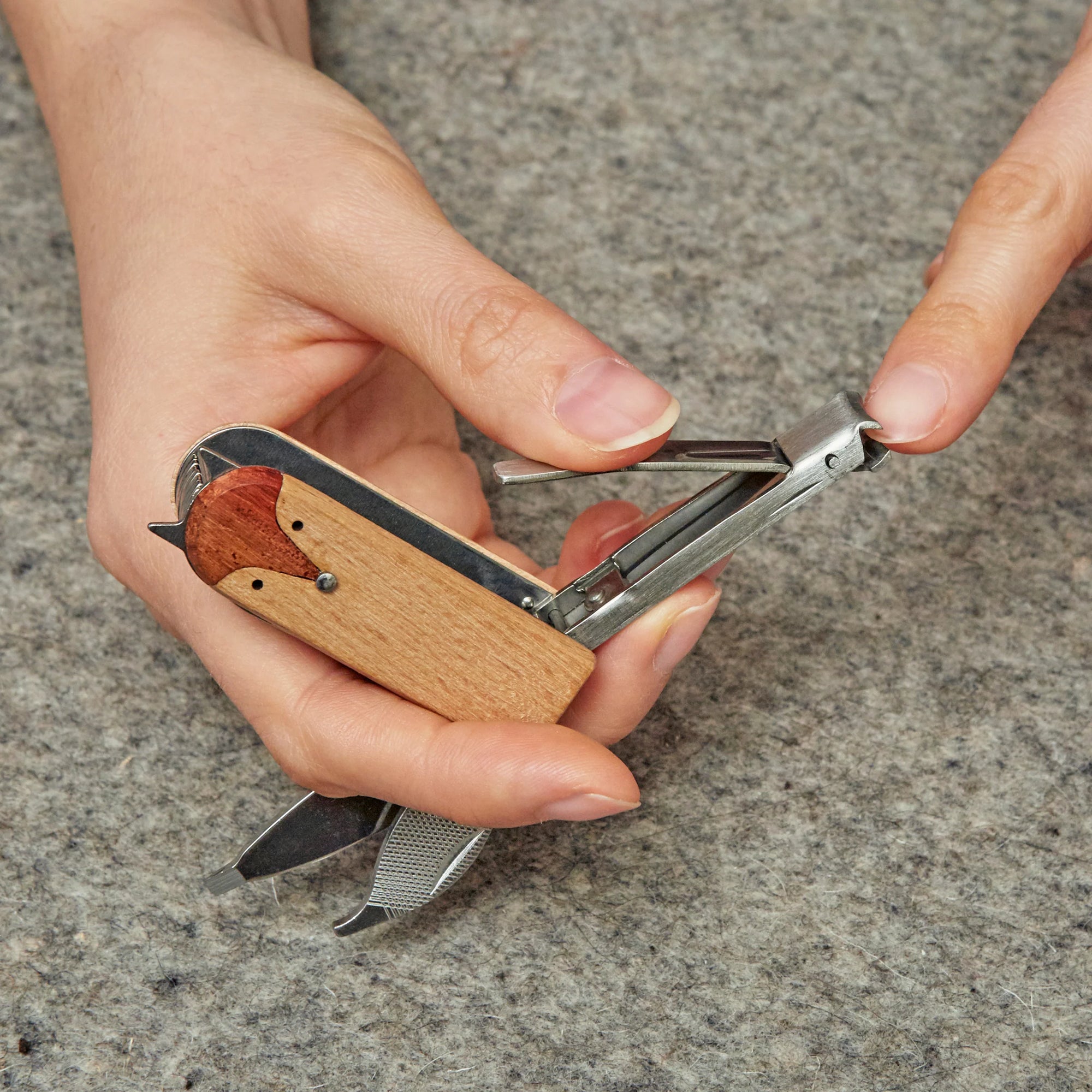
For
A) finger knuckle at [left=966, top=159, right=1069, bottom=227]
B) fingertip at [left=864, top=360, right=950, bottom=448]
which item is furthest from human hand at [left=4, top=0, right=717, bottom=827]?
finger knuckle at [left=966, top=159, right=1069, bottom=227]

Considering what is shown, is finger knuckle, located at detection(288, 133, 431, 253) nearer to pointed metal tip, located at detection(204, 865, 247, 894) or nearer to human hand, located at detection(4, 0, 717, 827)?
human hand, located at detection(4, 0, 717, 827)

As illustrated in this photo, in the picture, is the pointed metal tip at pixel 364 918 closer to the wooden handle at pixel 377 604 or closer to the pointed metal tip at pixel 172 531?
the wooden handle at pixel 377 604

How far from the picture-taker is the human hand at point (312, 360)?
2.11ft

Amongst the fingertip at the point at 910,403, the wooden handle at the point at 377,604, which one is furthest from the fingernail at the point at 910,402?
the wooden handle at the point at 377,604

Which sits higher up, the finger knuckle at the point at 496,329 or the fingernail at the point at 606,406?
the finger knuckle at the point at 496,329

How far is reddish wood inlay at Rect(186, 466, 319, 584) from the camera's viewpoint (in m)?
0.62

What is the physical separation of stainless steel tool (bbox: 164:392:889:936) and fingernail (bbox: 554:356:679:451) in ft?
0.09

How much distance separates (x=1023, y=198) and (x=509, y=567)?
14.9 inches

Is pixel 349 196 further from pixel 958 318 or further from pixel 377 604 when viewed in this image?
pixel 958 318

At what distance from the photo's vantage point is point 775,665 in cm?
90

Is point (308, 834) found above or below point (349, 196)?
below

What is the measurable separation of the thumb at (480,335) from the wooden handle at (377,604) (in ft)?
0.32

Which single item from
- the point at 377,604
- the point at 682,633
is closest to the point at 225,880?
the point at 377,604

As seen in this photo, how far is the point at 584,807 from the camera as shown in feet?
2.12
